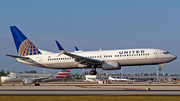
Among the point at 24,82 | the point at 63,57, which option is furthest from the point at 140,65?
the point at 24,82

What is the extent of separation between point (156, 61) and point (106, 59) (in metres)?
10.6

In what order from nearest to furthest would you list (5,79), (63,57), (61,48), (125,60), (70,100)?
(70,100) < (61,48) < (125,60) < (63,57) < (5,79)

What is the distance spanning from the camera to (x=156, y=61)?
54094 millimetres

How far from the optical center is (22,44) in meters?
65.4

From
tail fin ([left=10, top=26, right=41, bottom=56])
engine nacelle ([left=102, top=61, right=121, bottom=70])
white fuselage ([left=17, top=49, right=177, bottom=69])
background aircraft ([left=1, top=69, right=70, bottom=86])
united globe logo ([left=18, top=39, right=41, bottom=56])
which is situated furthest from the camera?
background aircraft ([left=1, top=69, right=70, bottom=86])

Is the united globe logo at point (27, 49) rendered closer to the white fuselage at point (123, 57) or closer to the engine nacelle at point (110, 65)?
the white fuselage at point (123, 57)

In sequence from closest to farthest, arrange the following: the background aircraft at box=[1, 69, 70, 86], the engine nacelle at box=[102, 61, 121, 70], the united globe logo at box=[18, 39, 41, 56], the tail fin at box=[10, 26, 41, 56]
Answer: the engine nacelle at box=[102, 61, 121, 70] < the united globe logo at box=[18, 39, 41, 56] < the tail fin at box=[10, 26, 41, 56] < the background aircraft at box=[1, 69, 70, 86]

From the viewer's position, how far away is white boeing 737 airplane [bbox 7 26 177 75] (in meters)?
54.2

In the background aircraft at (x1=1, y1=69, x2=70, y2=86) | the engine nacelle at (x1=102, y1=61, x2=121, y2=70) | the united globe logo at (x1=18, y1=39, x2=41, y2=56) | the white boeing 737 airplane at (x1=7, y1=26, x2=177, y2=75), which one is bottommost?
the background aircraft at (x1=1, y1=69, x2=70, y2=86)

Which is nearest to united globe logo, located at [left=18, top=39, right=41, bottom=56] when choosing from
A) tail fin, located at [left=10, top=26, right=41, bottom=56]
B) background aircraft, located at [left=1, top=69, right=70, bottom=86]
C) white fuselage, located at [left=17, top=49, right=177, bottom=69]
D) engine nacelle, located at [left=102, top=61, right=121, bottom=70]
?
tail fin, located at [left=10, top=26, right=41, bottom=56]

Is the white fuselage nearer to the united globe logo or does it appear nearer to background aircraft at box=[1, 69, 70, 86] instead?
the united globe logo

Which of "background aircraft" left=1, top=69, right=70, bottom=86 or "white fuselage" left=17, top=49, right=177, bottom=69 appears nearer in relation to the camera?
"white fuselage" left=17, top=49, right=177, bottom=69

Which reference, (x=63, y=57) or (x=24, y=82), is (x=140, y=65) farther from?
(x=24, y=82)

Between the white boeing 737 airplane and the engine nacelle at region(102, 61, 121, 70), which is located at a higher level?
the white boeing 737 airplane
